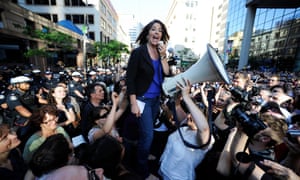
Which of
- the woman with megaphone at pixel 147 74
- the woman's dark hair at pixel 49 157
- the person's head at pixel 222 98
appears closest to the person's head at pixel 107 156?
the woman's dark hair at pixel 49 157

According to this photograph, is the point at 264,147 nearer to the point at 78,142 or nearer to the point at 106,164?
the point at 106,164

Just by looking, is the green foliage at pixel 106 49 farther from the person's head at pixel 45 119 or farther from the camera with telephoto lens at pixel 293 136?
the camera with telephoto lens at pixel 293 136

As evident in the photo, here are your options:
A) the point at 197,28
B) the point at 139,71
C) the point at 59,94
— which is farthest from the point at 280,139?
the point at 197,28

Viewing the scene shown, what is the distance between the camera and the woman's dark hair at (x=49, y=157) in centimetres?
115

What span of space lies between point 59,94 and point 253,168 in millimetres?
3325

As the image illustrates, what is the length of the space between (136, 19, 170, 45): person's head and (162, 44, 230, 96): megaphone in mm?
556

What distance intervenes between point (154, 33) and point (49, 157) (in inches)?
61.7

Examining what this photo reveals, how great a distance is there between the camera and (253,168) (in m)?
1.22

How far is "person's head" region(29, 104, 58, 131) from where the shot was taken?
1.95 metres

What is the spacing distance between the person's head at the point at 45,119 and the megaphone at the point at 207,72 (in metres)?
1.57

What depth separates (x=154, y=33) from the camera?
5.92 feet

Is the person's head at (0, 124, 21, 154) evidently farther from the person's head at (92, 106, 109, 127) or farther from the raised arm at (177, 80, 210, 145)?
the raised arm at (177, 80, 210, 145)

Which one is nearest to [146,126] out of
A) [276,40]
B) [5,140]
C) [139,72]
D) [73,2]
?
[139,72]

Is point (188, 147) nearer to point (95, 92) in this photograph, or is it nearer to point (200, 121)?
point (200, 121)
